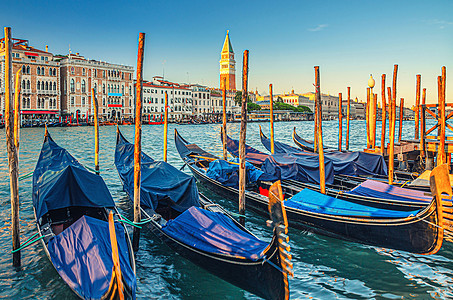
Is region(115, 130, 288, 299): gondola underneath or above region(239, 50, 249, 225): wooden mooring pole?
underneath

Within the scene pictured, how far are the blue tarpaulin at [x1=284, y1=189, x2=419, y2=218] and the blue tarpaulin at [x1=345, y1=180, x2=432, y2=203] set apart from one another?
0.94m

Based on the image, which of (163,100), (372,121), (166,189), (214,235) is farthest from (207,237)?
(163,100)

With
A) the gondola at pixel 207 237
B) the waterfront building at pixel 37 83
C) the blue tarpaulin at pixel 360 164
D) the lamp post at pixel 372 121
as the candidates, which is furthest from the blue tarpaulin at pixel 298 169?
the waterfront building at pixel 37 83

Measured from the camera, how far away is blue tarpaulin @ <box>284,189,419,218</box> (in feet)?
17.2

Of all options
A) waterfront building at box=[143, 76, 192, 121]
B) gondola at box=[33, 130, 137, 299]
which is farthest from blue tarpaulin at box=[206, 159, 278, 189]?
waterfront building at box=[143, 76, 192, 121]

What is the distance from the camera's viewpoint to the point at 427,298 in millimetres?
4180

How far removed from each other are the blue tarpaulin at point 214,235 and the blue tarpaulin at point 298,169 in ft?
11.9

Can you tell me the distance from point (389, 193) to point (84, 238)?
211 inches

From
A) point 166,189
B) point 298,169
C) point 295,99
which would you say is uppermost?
point 295,99

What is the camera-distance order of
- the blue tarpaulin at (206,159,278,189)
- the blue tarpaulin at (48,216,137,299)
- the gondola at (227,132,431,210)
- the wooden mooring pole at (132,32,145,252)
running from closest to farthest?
the blue tarpaulin at (48,216,137,299), the wooden mooring pole at (132,32,145,252), the gondola at (227,132,431,210), the blue tarpaulin at (206,159,278,189)

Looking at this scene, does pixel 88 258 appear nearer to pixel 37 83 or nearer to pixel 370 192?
pixel 370 192

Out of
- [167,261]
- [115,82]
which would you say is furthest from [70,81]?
[167,261]

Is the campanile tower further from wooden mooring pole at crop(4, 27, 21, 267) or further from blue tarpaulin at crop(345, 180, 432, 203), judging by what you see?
wooden mooring pole at crop(4, 27, 21, 267)

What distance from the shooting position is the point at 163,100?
55.6 meters
